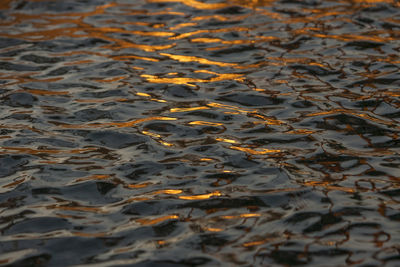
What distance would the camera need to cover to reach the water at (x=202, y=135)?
3.81m

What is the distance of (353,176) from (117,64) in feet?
10.6

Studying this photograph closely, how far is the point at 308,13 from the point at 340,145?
3.73 m

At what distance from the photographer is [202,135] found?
208 inches

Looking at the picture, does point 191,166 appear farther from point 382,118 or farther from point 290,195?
point 382,118

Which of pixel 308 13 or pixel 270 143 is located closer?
pixel 270 143

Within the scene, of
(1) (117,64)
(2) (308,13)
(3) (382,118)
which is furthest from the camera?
(2) (308,13)

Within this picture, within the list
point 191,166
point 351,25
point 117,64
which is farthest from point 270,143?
point 351,25

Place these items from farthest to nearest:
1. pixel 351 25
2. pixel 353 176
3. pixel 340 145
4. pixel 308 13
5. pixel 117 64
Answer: pixel 308 13, pixel 351 25, pixel 117 64, pixel 340 145, pixel 353 176

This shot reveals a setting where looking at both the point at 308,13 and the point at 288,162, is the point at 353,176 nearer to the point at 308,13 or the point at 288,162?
the point at 288,162

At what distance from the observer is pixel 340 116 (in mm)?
5492

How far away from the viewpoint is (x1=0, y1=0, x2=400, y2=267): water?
3814 millimetres

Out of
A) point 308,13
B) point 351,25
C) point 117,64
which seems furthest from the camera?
point 308,13

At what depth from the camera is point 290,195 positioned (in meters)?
4.29


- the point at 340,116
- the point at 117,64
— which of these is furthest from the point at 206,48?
the point at 340,116
